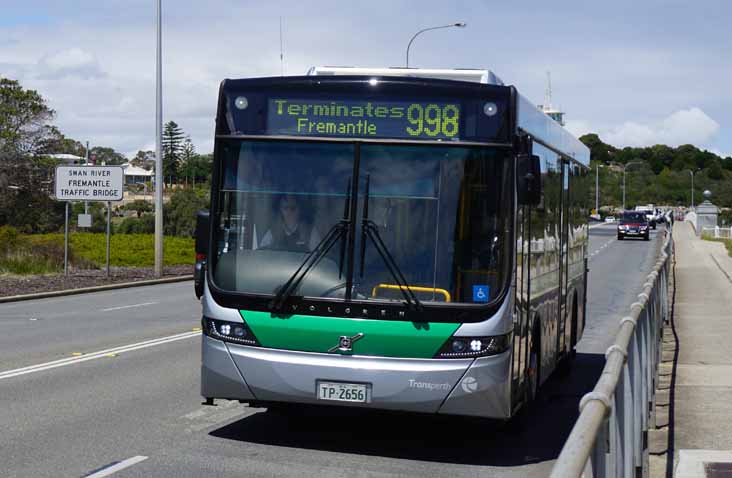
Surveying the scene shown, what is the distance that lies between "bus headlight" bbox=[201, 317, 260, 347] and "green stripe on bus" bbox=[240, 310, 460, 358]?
0.05 m

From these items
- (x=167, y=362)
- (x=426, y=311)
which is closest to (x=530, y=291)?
(x=426, y=311)

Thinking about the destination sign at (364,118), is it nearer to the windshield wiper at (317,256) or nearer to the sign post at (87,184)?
the windshield wiper at (317,256)

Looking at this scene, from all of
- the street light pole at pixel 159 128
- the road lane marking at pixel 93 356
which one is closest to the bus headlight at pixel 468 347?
the road lane marking at pixel 93 356

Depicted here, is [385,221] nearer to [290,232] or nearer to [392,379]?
[290,232]

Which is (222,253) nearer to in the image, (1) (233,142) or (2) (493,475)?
(1) (233,142)

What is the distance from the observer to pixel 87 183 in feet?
103

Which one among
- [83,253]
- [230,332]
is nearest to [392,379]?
[230,332]

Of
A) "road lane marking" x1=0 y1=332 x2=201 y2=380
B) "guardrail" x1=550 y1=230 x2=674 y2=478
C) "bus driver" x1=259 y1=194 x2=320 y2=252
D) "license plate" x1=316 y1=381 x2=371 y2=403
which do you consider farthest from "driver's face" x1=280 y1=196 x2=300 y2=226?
"road lane marking" x1=0 y1=332 x2=201 y2=380

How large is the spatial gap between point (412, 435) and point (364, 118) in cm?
267

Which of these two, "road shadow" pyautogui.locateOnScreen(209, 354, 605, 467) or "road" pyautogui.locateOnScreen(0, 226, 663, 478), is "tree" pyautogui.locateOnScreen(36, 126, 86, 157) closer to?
"road" pyautogui.locateOnScreen(0, 226, 663, 478)

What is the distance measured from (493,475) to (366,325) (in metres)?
1.38

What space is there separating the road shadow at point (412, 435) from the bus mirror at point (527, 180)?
1.67 m

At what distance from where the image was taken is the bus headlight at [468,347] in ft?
25.6

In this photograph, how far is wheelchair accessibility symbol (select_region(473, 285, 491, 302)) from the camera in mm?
7953
